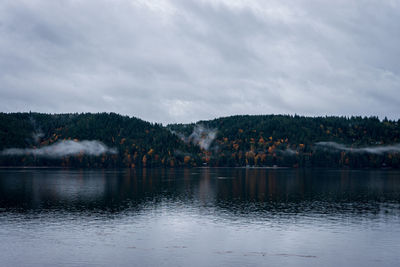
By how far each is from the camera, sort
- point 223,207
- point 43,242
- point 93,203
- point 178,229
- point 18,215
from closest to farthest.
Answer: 1. point 43,242
2. point 178,229
3. point 18,215
4. point 223,207
5. point 93,203

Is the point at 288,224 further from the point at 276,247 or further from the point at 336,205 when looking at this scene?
the point at 336,205

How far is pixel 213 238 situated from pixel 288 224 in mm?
18445

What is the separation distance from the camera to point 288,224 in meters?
69.8

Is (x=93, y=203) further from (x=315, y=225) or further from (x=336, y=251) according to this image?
(x=336, y=251)

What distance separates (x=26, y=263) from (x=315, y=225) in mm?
49142

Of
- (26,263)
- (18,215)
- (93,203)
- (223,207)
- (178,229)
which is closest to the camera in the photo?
(26,263)

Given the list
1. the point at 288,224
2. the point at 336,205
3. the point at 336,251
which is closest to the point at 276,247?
the point at 336,251

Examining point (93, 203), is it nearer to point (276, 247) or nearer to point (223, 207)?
point (223, 207)

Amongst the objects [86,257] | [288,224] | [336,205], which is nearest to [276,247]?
[288,224]

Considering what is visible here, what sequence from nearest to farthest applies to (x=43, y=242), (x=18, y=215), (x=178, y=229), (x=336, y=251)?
(x=336, y=251), (x=43, y=242), (x=178, y=229), (x=18, y=215)

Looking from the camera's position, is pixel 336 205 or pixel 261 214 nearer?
pixel 261 214

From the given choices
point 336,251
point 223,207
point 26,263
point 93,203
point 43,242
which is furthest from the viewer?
point 93,203

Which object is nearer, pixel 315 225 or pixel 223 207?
pixel 315 225

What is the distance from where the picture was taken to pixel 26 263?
45656 mm
